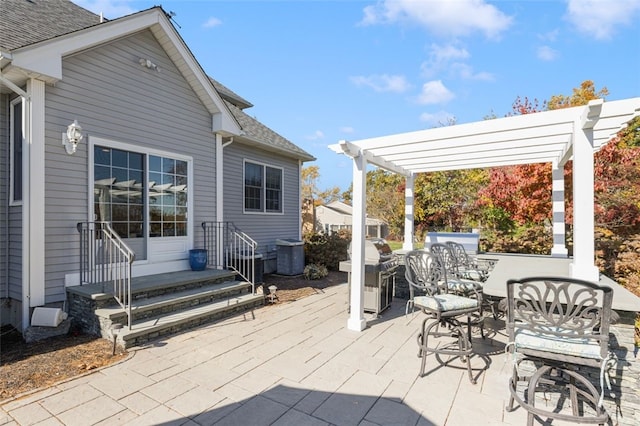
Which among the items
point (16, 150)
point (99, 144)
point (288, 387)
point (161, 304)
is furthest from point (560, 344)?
point (16, 150)

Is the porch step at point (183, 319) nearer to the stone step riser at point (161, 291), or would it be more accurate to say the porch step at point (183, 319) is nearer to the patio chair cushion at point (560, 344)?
the stone step riser at point (161, 291)

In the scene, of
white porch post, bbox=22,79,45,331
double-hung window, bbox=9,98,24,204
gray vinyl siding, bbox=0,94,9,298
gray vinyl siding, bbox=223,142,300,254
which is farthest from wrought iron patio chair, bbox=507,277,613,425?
gray vinyl siding, bbox=223,142,300,254

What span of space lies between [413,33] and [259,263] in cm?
740

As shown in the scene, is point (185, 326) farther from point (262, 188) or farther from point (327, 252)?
point (327, 252)

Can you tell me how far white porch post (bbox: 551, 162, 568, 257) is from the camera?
6340mm

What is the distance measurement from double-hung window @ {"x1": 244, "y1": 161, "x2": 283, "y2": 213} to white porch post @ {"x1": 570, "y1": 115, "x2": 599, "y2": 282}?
678 centimetres

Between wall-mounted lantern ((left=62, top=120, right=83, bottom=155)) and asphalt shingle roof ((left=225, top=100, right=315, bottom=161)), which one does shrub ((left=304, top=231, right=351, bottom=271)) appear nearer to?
asphalt shingle roof ((left=225, top=100, right=315, bottom=161))

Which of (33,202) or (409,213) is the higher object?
(33,202)

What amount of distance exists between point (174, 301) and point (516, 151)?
6.34 meters

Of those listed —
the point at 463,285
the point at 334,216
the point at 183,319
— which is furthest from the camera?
the point at 334,216

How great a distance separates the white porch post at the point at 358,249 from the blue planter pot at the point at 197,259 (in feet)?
10.5

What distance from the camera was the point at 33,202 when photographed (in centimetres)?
420

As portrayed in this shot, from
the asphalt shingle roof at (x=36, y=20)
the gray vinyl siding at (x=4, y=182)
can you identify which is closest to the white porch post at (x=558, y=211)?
the asphalt shingle roof at (x=36, y=20)

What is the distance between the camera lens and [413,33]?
28.3ft
